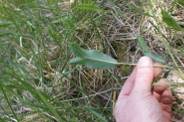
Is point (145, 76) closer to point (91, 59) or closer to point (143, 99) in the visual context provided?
point (143, 99)

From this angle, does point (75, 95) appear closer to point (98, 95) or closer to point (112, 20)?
point (98, 95)

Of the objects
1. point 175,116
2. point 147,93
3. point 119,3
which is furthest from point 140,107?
point 119,3

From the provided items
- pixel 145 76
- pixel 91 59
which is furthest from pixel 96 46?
pixel 145 76

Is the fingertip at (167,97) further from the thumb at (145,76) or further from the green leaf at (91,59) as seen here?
the green leaf at (91,59)

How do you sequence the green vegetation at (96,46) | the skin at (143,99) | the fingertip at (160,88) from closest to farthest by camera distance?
1. the skin at (143,99)
2. the fingertip at (160,88)
3. the green vegetation at (96,46)

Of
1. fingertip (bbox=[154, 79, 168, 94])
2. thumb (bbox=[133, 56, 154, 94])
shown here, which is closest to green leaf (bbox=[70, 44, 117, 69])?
thumb (bbox=[133, 56, 154, 94])

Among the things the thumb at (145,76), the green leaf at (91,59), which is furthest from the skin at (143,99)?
the green leaf at (91,59)
